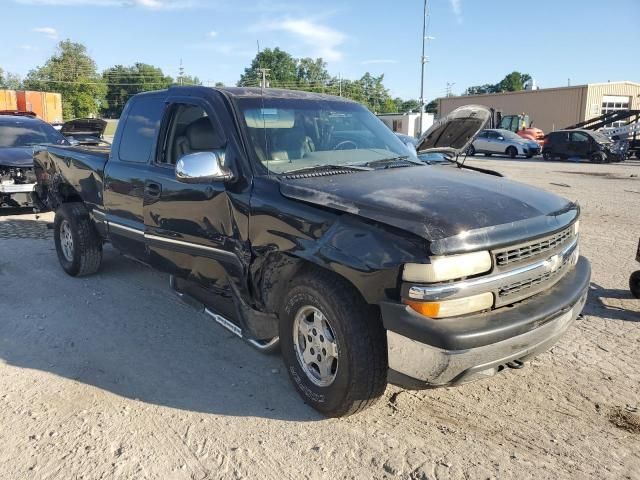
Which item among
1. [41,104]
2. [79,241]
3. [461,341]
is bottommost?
[79,241]

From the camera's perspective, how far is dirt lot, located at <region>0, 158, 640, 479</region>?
282 centimetres

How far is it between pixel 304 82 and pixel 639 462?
108561mm

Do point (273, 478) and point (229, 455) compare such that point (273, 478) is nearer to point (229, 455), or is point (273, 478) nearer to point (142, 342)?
point (229, 455)

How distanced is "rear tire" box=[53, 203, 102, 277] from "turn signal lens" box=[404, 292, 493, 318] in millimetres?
4293

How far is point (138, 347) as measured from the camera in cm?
423

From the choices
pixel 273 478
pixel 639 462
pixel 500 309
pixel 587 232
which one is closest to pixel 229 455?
pixel 273 478

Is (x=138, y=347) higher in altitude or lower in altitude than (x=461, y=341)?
lower

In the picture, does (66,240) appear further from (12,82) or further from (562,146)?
(12,82)

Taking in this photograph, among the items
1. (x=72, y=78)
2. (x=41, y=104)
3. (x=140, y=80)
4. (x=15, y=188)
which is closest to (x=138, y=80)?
(x=140, y=80)

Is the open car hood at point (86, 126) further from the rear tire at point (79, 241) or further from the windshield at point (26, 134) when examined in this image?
the rear tire at point (79, 241)

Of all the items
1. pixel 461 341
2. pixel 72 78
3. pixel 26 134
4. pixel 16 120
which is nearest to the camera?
pixel 461 341

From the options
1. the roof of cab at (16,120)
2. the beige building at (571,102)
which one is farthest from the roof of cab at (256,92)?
the beige building at (571,102)

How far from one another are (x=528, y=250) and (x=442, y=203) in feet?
1.77

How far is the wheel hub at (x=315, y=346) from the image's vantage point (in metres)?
3.12
